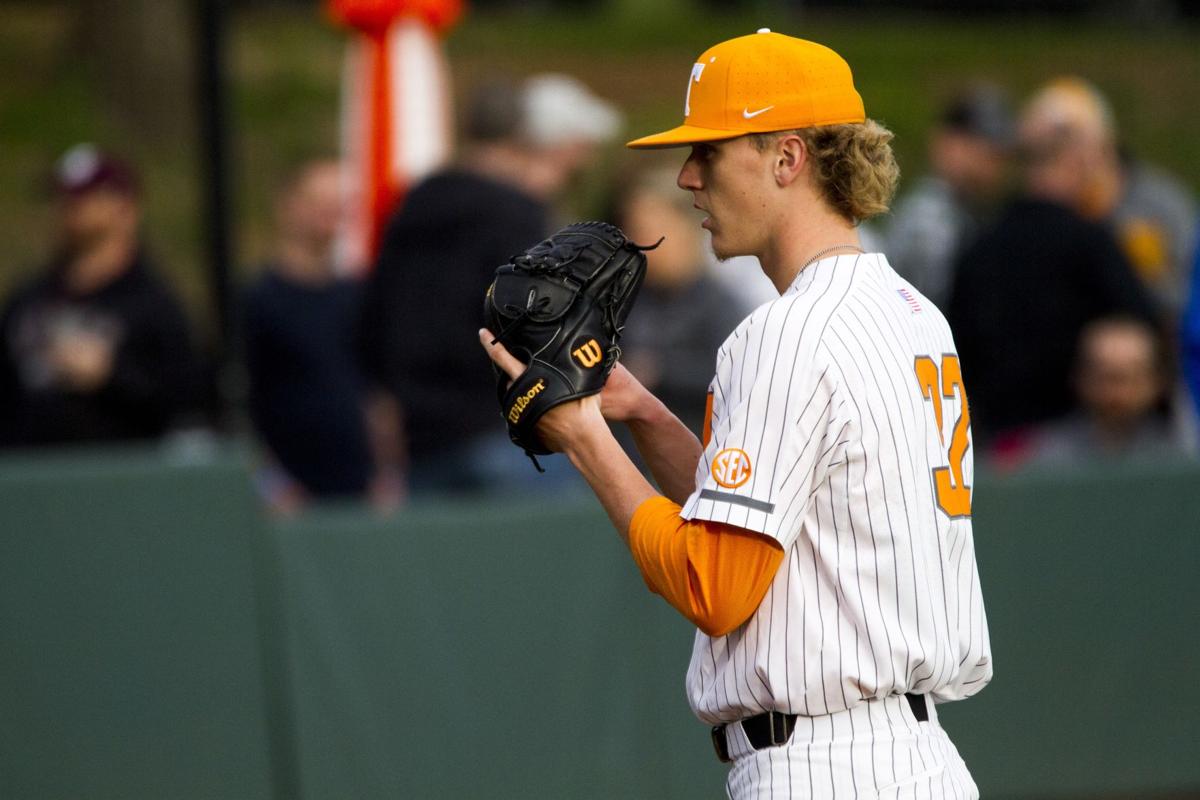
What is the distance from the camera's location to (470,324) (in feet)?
19.8

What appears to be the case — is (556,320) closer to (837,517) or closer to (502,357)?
(502,357)

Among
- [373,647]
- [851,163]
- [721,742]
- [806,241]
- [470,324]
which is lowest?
[373,647]

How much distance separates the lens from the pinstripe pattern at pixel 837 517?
8.63 ft

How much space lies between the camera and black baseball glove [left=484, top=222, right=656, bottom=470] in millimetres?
2748

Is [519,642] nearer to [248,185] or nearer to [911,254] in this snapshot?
[911,254]

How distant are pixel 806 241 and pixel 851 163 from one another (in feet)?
0.51

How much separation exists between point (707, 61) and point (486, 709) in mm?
3403

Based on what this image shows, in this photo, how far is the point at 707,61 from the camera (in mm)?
2846

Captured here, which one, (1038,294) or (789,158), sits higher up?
(789,158)

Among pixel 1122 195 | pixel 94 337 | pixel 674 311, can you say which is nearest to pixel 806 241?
pixel 674 311

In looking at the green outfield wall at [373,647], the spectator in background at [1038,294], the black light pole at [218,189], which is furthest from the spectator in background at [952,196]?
the black light pole at [218,189]

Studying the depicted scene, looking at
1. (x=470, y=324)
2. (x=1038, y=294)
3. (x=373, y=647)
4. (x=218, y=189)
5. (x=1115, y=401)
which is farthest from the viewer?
(x=218, y=189)

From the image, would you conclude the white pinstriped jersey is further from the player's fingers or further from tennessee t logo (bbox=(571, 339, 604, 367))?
the player's fingers

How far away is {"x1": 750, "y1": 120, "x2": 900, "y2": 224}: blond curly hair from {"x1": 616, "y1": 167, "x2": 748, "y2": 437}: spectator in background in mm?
3859
